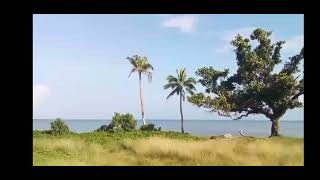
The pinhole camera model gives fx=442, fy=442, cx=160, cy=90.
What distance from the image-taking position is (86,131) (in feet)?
23.7

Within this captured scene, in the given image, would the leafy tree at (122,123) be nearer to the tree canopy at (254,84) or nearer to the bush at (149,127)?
the bush at (149,127)

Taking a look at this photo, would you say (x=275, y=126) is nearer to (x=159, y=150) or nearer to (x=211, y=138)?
(x=211, y=138)

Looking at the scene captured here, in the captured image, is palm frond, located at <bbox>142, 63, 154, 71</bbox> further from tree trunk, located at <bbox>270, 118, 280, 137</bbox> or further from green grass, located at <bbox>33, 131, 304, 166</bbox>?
tree trunk, located at <bbox>270, 118, 280, 137</bbox>

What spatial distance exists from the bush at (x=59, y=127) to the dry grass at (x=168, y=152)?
27 centimetres

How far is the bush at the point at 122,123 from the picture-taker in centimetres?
789

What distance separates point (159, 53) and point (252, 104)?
Answer: 223 centimetres

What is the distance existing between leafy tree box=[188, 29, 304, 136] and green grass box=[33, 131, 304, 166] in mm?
1296

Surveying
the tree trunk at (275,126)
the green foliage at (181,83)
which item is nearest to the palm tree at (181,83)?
the green foliage at (181,83)

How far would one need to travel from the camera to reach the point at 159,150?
6438 mm

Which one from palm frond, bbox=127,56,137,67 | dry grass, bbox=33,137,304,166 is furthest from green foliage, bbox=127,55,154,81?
dry grass, bbox=33,137,304,166
